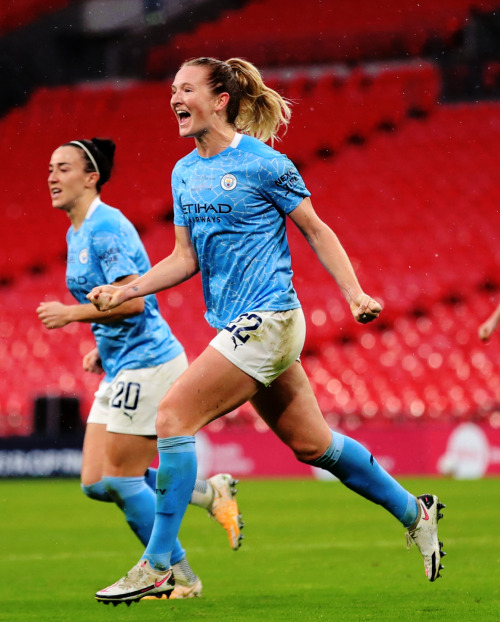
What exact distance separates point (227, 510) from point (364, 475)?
4.45 feet

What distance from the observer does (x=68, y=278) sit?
6059mm

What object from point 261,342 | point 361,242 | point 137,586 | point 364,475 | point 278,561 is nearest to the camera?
point 137,586

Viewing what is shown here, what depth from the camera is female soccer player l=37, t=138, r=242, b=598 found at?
5.75 meters

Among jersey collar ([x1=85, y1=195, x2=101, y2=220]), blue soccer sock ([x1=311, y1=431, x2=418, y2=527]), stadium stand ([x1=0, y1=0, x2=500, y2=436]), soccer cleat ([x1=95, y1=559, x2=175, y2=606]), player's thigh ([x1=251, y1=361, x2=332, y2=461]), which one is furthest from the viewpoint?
stadium stand ([x1=0, y1=0, x2=500, y2=436])

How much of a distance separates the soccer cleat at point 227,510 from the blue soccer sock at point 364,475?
125 centimetres

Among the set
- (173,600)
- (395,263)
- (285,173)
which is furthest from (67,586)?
(395,263)

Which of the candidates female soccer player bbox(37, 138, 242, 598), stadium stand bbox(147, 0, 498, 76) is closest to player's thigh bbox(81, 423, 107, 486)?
female soccer player bbox(37, 138, 242, 598)

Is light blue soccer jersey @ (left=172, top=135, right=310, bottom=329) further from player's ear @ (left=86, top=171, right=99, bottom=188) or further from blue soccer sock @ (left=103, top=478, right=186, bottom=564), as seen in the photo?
player's ear @ (left=86, top=171, right=99, bottom=188)

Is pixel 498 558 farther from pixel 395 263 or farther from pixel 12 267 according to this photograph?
pixel 12 267

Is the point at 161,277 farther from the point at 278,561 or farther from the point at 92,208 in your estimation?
the point at 278,561

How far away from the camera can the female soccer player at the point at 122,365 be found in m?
5.75

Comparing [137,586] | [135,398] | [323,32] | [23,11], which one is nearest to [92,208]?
[135,398]

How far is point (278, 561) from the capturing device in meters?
7.17

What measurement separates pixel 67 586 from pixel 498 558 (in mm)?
2510
